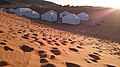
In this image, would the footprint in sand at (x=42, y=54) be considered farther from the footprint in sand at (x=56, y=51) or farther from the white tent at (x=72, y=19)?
the white tent at (x=72, y=19)

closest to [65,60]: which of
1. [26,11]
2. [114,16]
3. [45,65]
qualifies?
[45,65]

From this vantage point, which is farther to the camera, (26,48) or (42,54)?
(26,48)

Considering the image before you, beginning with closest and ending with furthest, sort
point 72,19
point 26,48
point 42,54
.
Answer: point 42,54, point 26,48, point 72,19

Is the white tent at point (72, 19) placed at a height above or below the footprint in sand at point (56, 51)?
below

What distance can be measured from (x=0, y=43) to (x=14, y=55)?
811 mm

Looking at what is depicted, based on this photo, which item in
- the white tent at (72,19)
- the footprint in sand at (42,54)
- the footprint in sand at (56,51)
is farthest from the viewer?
the white tent at (72,19)

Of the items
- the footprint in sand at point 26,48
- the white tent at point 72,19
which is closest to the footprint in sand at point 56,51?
the footprint in sand at point 26,48

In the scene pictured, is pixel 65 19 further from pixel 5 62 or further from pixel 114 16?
pixel 5 62

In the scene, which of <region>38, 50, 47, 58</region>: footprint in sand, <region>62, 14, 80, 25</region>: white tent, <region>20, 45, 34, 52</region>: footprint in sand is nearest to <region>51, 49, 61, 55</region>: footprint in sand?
<region>38, 50, 47, 58</region>: footprint in sand

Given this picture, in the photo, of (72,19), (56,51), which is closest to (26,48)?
(56,51)

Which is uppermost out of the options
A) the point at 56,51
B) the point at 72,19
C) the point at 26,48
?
the point at 26,48

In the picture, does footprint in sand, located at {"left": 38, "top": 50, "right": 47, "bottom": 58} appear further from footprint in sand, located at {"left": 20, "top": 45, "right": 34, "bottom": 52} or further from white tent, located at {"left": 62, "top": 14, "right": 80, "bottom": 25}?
white tent, located at {"left": 62, "top": 14, "right": 80, "bottom": 25}

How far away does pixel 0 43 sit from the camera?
479cm

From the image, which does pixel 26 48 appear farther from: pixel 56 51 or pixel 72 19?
pixel 72 19
